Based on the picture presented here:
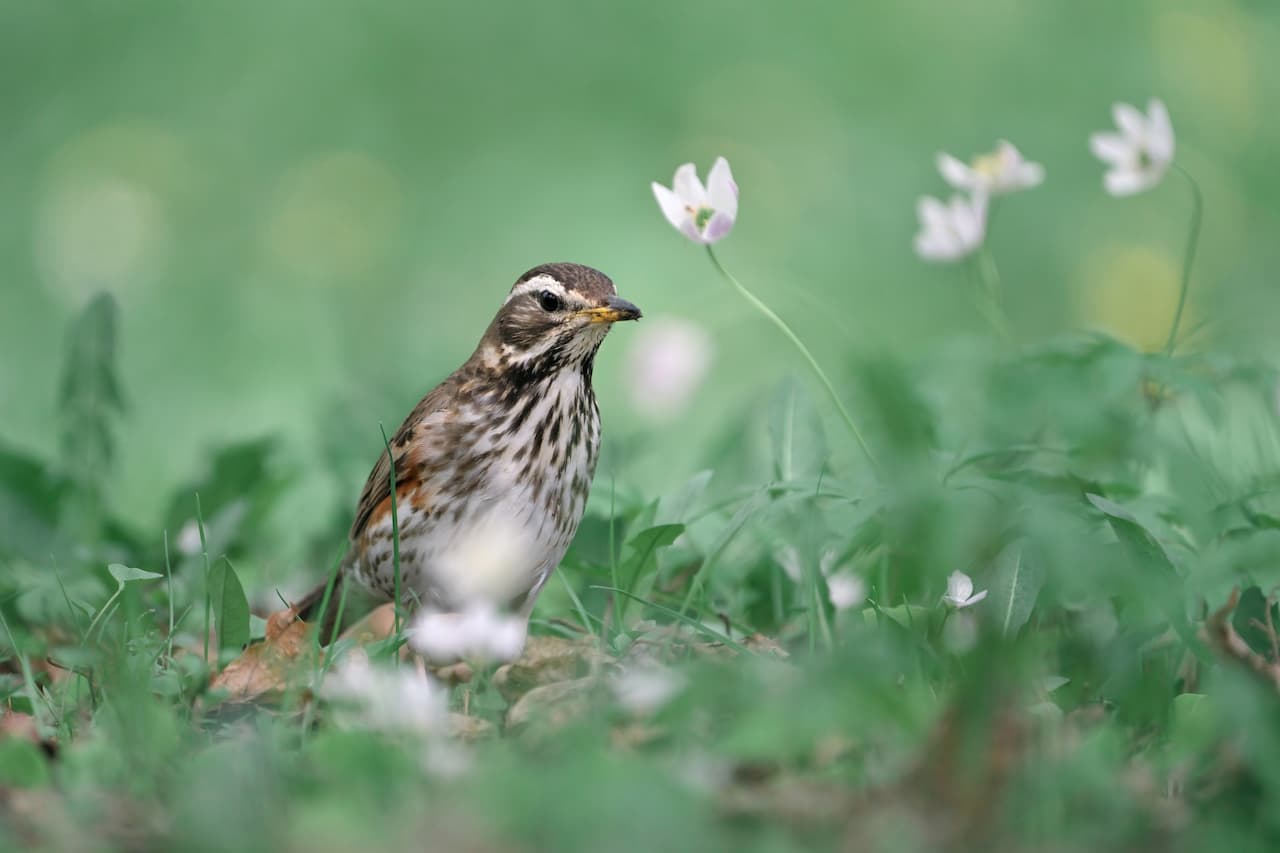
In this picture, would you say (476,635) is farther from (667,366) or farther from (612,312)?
(667,366)

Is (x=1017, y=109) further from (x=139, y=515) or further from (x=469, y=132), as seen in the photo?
(x=139, y=515)

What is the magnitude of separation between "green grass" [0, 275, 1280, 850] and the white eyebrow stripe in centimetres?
68

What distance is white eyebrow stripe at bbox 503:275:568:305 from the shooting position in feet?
15.7

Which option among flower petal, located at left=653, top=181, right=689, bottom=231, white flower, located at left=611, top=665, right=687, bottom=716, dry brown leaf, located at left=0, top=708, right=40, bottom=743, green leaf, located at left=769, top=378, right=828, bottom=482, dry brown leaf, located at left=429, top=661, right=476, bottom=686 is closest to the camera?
white flower, located at left=611, top=665, right=687, bottom=716

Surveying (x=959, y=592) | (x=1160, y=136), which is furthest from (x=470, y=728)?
(x=1160, y=136)

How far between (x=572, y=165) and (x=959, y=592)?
756cm

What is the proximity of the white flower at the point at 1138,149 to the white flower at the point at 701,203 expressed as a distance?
1.42 m

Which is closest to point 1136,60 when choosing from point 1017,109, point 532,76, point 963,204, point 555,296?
point 1017,109

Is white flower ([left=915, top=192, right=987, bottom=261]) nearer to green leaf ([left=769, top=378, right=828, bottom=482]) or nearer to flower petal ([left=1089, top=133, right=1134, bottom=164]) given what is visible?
flower petal ([left=1089, top=133, right=1134, bottom=164])

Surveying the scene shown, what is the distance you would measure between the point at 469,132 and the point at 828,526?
7929 millimetres

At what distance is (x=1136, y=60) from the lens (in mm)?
11227

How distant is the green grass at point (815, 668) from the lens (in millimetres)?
2602

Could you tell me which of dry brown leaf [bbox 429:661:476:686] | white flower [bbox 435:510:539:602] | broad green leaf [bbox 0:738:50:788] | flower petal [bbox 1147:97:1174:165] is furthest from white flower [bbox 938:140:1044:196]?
broad green leaf [bbox 0:738:50:788]

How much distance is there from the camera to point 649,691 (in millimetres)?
2984
